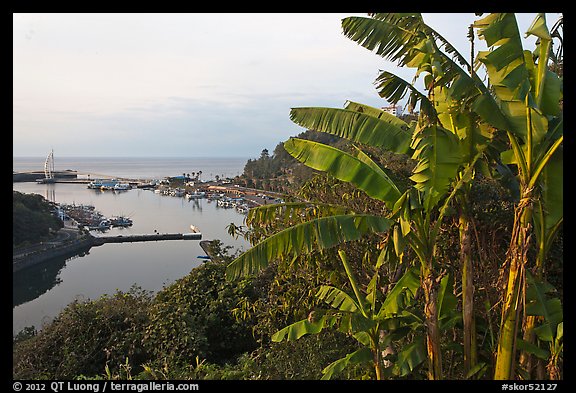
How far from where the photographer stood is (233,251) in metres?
8.89

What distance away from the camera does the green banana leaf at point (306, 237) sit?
3.12 m

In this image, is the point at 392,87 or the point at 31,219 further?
the point at 31,219

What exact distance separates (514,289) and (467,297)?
407 millimetres

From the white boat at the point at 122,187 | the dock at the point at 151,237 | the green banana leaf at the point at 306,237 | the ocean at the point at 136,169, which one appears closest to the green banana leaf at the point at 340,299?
the green banana leaf at the point at 306,237

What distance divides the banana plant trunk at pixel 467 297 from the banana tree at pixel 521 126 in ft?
0.84

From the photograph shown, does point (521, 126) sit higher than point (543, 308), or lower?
higher

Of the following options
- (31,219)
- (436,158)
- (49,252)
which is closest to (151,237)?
(49,252)

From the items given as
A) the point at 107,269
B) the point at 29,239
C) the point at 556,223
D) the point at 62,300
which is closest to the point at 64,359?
the point at 556,223

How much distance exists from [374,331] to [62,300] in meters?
13.1

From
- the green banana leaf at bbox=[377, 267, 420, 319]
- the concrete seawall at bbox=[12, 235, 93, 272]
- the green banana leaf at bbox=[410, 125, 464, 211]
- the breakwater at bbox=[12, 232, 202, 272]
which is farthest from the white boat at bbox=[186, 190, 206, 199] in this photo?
the green banana leaf at bbox=[410, 125, 464, 211]

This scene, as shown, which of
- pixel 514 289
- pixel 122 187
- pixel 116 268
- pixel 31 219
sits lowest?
pixel 116 268

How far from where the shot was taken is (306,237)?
3.13 metres

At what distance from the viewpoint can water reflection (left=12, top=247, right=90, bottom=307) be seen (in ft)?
48.4

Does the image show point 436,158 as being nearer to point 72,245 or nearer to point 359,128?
point 359,128
